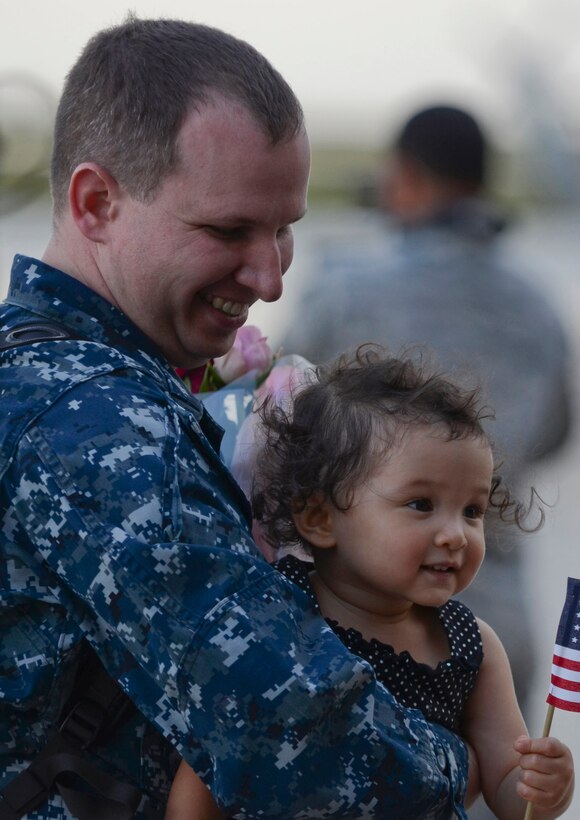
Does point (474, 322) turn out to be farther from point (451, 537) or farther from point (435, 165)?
point (451, 537)

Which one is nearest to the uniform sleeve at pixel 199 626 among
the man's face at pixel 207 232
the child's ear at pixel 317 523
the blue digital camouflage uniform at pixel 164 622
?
the blue digital camouflage uniform at pixel 164 622

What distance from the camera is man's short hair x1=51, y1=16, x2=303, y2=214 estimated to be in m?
2.16

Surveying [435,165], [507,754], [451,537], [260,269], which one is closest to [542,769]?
[507,754]

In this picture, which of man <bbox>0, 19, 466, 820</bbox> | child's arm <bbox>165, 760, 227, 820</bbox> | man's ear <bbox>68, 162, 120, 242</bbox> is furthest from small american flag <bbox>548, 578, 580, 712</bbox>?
man's ear <bbox>68, 162, 120, 242</bbox>

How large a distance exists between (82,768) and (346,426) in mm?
781

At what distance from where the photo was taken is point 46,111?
39.2 feet

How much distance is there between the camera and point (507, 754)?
7.76 feet

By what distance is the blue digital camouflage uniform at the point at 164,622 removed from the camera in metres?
1.82

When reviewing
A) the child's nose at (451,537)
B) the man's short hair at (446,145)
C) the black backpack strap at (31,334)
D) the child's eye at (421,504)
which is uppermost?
the black backpack strap at (31,334)

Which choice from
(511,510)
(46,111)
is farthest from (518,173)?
(511,510)

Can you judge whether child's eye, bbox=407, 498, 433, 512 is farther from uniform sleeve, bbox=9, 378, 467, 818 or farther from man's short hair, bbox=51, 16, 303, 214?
man's short hair, bbox=51, 16, 303, 214

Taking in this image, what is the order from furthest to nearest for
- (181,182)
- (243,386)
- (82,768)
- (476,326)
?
(476,326) → (243,386) → (181,182) → (82,768)

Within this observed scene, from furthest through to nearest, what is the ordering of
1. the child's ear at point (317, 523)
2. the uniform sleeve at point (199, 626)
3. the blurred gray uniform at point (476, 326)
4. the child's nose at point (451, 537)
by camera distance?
the blurred gray uniform at point (476, 326) → the child's ear at point (317, 523) → the child's nose at point (451, 537) → the uniform sleeve at point (199, 626)

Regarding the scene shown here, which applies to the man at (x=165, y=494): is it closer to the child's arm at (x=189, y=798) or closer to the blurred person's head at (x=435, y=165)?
the child's arm at (x=189, y=798)
